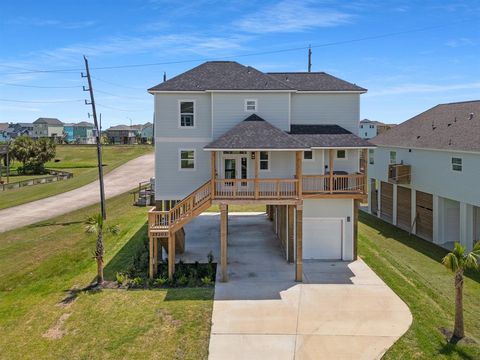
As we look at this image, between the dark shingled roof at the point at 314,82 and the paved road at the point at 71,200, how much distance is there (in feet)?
66.6

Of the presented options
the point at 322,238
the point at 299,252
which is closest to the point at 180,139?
the point at 299,252

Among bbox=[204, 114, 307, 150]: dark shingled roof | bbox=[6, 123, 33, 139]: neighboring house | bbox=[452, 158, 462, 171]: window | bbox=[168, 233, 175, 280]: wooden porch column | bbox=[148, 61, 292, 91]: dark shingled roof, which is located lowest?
bbox=[168, 233, 175, 280]: wooden porch column

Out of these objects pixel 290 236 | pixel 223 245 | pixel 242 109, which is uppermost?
pixel 242 109

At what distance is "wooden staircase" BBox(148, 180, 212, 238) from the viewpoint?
61.4 feet

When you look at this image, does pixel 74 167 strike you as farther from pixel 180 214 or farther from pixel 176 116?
pixel 180 214

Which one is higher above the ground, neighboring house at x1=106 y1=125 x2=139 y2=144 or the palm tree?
neighboring house at x1=106 y1=125 x2=139 y2=144

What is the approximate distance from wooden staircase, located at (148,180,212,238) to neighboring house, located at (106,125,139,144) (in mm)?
103270

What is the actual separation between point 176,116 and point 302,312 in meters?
11.3

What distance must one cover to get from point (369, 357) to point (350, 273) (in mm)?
7295

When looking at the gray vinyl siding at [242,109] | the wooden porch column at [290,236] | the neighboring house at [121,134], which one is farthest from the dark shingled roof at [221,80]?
the neighboring house at [121,134]

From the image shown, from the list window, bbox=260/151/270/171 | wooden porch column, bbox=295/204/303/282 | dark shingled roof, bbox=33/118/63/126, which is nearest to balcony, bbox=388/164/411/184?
window, bbox=260/151/270/171

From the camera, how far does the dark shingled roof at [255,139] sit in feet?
59.4

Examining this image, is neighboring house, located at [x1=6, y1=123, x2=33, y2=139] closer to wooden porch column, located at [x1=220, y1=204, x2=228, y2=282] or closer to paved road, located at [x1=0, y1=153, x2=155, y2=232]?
paved road, located at [x1=0, y1=153, x2=155, y2=232]

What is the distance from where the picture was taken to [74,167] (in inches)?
2714
